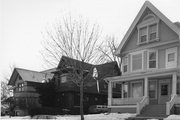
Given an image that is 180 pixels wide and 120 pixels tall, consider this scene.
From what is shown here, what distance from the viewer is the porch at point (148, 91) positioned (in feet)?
59.4

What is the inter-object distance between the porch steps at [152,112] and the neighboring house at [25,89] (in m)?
15.0

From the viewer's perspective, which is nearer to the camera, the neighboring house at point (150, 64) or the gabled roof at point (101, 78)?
the neighboring house at point (150, 64)

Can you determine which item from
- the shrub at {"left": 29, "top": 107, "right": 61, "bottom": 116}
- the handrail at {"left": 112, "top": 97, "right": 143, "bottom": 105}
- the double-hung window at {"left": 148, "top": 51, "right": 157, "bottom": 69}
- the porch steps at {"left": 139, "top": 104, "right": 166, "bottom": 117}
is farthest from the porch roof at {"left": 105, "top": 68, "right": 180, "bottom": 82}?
the shrub at {"left": 29, "top": 107, "right": 61, "bottom": 116}

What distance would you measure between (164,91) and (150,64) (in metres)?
2.51

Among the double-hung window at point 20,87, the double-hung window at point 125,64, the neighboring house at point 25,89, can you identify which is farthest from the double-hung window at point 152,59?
the double-hung window at point 20,87

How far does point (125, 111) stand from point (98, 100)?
13.3 metres

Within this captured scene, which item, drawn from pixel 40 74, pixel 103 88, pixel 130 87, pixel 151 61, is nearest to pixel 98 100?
pixel 103 88

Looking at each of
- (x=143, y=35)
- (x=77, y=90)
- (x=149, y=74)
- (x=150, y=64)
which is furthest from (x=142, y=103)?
(x=77, y=90)

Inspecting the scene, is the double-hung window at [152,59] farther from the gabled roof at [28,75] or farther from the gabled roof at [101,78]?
the gabled roof at [28,75]

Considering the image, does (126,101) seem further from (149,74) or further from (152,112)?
(152,112)

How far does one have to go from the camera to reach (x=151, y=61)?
20.7m

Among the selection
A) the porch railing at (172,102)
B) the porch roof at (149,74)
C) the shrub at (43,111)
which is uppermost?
the porch roof at (149,74)

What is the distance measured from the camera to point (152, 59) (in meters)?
20.7

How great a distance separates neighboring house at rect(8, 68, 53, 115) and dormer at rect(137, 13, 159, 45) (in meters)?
14.8
